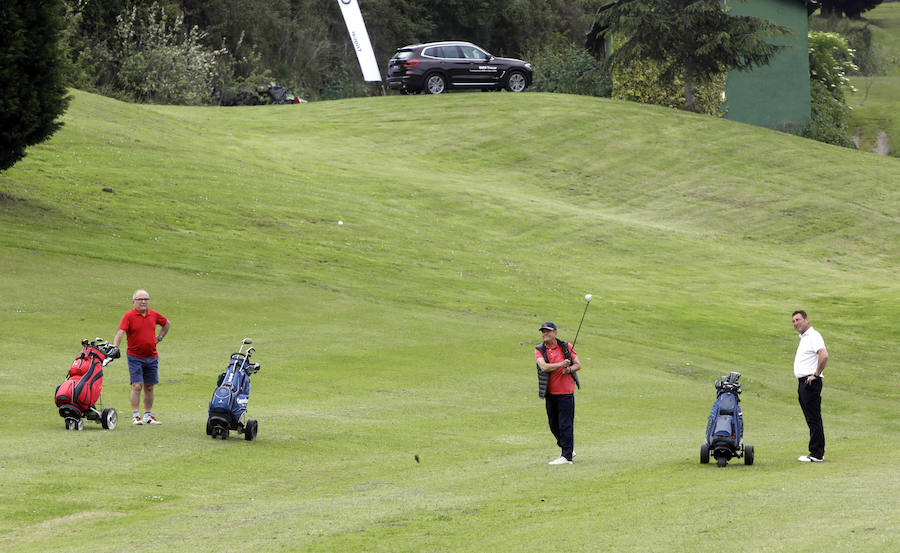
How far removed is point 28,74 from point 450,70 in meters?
32.2

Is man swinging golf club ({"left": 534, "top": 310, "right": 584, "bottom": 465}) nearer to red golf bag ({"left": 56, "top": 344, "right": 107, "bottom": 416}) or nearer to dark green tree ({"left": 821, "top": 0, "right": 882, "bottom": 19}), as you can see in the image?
red golf bag ({"left": 56, "top": 344, "right": 107, "bottom": 416})

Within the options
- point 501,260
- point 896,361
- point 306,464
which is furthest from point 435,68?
point 306,464

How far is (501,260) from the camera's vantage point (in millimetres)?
35750

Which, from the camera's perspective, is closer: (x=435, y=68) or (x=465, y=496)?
(x=465, y=496)

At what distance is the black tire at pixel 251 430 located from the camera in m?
14.7

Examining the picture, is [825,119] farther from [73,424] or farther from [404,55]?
[73,424]

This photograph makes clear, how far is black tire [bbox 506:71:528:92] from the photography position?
6062cm

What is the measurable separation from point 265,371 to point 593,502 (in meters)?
10.4

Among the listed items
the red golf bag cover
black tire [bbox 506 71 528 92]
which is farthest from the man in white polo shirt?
black tire [bbox 506 71 528 92]

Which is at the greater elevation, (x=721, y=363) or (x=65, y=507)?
(x=65, y=507)

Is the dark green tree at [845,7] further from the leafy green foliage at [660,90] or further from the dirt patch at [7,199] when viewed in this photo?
the dirt patch at [7,199]

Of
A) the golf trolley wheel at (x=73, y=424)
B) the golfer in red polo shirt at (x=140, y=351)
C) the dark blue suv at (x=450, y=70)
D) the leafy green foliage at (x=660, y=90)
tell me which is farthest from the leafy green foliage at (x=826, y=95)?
the golf trolley wheel at (x=73, y=424)

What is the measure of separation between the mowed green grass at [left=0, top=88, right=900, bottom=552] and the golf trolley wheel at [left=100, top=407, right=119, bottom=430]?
0.19 m

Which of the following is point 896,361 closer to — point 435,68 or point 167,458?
point 167,458
